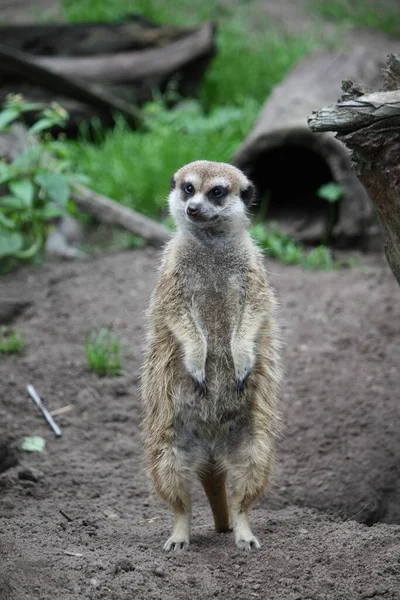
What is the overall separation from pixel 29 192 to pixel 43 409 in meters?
1.69

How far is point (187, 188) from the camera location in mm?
3389

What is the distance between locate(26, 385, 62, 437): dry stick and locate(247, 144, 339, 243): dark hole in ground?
274 centimetres

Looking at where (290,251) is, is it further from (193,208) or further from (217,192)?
(193,208)

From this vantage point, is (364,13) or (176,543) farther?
(364,13)

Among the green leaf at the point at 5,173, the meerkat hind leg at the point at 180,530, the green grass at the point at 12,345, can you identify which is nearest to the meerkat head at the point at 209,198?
the meerkat hind leg at the point at 180,530

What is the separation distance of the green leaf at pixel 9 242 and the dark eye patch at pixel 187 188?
2.52 meters

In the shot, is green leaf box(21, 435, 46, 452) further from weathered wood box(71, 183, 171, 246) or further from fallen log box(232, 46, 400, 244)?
fallen log box(232, 46, 400, 244)

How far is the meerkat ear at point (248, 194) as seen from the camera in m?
3.48

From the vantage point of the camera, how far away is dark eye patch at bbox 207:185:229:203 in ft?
10.9

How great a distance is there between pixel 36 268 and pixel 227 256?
289 cm

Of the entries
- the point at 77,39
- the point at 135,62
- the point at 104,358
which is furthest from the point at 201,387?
the point at 77,39

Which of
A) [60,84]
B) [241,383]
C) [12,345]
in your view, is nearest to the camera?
[241,383]

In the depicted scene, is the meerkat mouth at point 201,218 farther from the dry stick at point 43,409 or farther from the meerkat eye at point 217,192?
the dry stick at point 43,409

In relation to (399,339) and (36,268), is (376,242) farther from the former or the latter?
(36,268)
